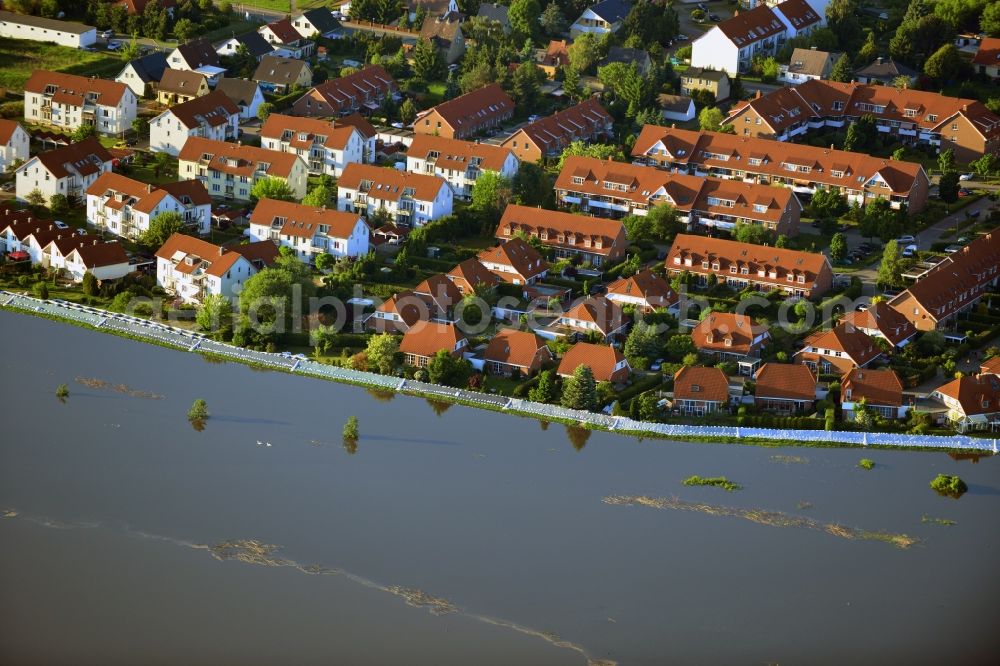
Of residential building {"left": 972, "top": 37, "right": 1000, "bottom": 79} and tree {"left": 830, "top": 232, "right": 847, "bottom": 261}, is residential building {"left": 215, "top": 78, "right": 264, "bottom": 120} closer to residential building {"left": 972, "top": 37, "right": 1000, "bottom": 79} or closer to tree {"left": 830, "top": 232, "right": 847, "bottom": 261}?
tree {"left": 830, "top": 232, "right": 847, "bottom": 261}

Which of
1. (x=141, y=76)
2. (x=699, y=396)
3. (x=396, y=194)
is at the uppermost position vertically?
(x=141, y=76)

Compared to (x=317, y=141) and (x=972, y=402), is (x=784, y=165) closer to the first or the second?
(x=317, y=141)

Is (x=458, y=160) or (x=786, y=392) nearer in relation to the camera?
→ (x=786, y=392)

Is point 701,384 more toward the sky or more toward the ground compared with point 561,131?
more toward the ground

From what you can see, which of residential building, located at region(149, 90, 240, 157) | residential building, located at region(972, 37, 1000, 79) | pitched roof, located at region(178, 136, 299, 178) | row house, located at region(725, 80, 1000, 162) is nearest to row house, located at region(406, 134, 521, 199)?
pitched roof, located at region(178, 136, 299, 178)

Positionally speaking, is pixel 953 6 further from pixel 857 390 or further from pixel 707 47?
pixel 857 390

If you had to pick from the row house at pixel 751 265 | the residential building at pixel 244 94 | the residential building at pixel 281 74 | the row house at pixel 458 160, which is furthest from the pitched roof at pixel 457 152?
the residential building at pixel 281 74

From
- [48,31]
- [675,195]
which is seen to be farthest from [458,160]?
[48,31]
